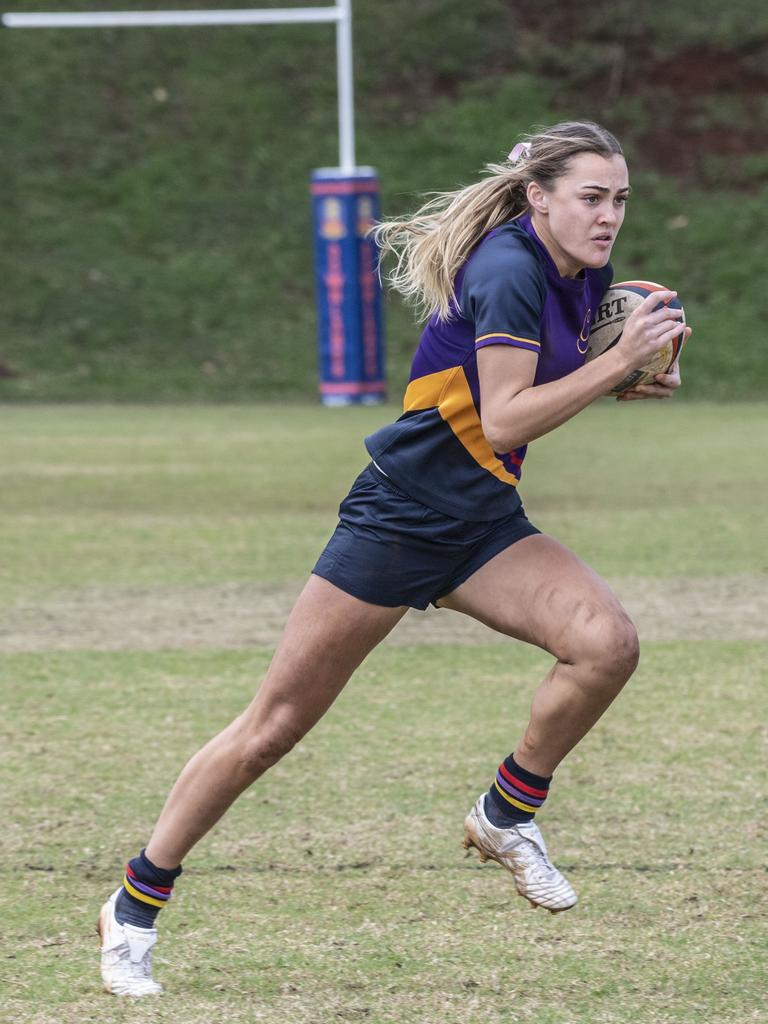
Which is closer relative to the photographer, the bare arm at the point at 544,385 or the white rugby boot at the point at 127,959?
the bare arm at the point at 544,385

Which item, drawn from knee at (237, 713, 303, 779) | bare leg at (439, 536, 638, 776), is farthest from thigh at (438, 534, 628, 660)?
knee at (237, 713, 303, 779)

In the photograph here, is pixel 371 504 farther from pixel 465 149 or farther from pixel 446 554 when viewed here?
pixel 465 149

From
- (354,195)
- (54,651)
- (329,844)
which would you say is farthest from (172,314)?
(329,844)

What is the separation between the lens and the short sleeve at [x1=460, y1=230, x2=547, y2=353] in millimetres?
3627

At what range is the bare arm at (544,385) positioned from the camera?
3594mm

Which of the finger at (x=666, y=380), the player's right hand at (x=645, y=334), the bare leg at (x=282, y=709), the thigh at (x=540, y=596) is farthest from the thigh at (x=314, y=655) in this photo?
the finger at (x=666, y=380)

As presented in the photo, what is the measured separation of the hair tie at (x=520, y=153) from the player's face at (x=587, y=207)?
0.16 m

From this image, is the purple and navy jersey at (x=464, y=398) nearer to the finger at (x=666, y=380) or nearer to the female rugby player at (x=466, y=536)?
the female rugby player at (x=466, y=536)

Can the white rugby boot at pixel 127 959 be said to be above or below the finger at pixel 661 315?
below

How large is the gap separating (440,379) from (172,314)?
23684 millimetres

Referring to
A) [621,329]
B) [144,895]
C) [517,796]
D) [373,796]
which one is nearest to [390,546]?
[517,796]

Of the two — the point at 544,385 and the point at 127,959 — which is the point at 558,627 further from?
the point at 127,959

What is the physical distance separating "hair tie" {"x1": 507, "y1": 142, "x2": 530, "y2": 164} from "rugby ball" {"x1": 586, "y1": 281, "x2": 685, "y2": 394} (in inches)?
15.8

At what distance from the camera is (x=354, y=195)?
22.0 meters
